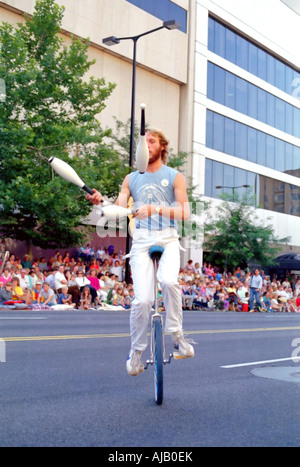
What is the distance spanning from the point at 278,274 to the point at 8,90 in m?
29.6

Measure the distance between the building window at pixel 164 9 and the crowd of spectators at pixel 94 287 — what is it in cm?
1416

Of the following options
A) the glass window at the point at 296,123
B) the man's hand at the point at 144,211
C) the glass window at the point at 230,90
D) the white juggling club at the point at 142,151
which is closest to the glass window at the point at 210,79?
the glass window at the point at 230,90

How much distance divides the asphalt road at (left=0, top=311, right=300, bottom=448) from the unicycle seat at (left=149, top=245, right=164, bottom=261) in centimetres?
129

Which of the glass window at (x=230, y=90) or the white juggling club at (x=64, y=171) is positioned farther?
the glass window at (x=230, y=90)

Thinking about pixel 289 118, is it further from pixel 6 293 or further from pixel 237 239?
pixel 6 293

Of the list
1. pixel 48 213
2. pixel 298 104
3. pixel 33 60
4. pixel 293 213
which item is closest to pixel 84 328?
pixel 48 213

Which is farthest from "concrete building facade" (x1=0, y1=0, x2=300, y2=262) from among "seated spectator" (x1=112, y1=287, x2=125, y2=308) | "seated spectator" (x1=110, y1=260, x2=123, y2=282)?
"seated spectator" (x1=112, y1=287, x2=125, y2=308)

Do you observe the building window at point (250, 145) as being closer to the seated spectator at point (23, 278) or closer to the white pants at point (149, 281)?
the seated spectator at point (23, 278)

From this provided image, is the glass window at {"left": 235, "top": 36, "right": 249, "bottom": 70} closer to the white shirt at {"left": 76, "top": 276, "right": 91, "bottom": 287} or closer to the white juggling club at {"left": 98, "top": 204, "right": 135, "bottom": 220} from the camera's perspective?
the white shirt at {"left": 76, "top": 276, "right": 91, "bottom": 287}

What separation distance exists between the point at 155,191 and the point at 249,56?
146 ft

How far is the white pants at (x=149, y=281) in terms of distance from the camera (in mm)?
5809

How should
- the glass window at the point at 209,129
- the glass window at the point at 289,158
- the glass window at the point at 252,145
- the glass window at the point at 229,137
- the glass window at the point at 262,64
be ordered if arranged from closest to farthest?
1. the glass window at the point at 209,129
2. the glass window at the point at 229,137
3. the glass window at the point at 252,145
4. the glass window at the point at 262,64
5. the glass window at the point at 289,158

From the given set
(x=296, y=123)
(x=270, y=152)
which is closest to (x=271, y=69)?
(x=296, y=123)
